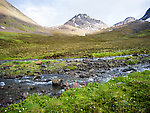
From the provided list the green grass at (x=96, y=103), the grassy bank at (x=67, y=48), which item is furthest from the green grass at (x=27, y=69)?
the grassy bank at (x=67, y=48)

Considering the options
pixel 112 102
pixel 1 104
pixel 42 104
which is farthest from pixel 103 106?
pixel 1 104

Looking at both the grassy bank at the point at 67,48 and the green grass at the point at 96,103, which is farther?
the grassy bank at the point at 67,48

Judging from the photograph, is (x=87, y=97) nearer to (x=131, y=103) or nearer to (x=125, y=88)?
(x=131, y=103)

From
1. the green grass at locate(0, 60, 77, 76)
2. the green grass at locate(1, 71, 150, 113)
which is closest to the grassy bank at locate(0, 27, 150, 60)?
the green grass at locate(0, 60, 77, 76)

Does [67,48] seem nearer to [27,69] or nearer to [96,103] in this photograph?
[27,69]

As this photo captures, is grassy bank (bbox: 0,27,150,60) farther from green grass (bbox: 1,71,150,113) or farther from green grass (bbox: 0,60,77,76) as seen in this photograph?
green grass (bbox: 1,71,150,113)

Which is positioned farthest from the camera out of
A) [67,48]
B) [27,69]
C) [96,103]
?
[67,48]

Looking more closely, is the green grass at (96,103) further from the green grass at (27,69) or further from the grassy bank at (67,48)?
the grassy bank at (67,48)

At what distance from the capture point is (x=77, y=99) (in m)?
8.84

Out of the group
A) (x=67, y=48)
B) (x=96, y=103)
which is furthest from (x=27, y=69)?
(x=67, y=48)

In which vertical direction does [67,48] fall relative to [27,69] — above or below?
above

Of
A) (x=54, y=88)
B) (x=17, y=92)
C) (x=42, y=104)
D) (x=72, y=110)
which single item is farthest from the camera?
(x=54, y=88)

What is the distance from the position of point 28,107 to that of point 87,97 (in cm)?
536

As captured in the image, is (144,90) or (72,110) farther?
(144,90)
